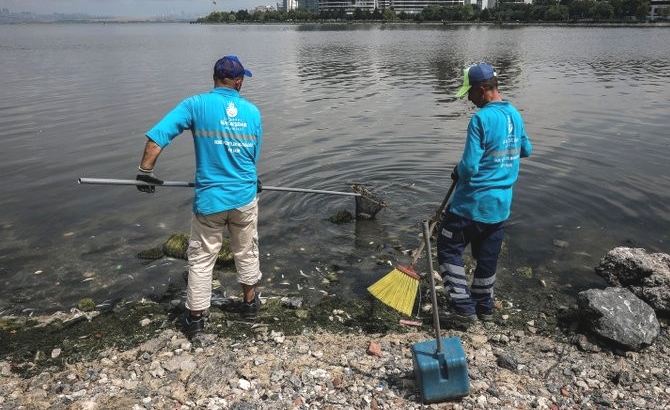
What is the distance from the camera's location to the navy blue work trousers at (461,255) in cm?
603

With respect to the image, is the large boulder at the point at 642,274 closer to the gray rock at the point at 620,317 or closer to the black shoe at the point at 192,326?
the gray rock at the point at 620,317

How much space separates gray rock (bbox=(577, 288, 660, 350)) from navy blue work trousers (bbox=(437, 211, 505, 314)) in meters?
1.25

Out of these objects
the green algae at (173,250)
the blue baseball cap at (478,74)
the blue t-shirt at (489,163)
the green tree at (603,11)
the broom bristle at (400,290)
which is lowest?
the green algae at (173,250)

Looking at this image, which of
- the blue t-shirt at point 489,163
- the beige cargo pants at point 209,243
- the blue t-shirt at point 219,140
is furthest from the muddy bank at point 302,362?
the blue t-shirt at point 219,140

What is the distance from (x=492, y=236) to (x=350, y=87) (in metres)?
25.5

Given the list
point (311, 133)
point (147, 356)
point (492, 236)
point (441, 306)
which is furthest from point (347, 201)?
point (311, 133)

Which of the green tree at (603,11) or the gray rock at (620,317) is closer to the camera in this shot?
the gray rock at (620,317)

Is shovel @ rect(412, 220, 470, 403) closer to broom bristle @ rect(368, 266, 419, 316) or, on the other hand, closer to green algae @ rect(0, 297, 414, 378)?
broom bristle @ rect(368, 266, 419, 316)

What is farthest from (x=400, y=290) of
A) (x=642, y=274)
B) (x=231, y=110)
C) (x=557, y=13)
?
(x=557, y=13)

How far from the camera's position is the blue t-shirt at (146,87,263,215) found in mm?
5449

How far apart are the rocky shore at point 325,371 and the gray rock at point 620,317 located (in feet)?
0.53

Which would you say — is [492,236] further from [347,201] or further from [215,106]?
[347,201]

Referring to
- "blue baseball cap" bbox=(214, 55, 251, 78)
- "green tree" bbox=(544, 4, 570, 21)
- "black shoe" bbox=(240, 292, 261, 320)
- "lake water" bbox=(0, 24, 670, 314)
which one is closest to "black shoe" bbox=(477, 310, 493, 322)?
"lake water" bbox=(0, 24, 670, 314)

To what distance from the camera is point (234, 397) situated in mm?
5012
